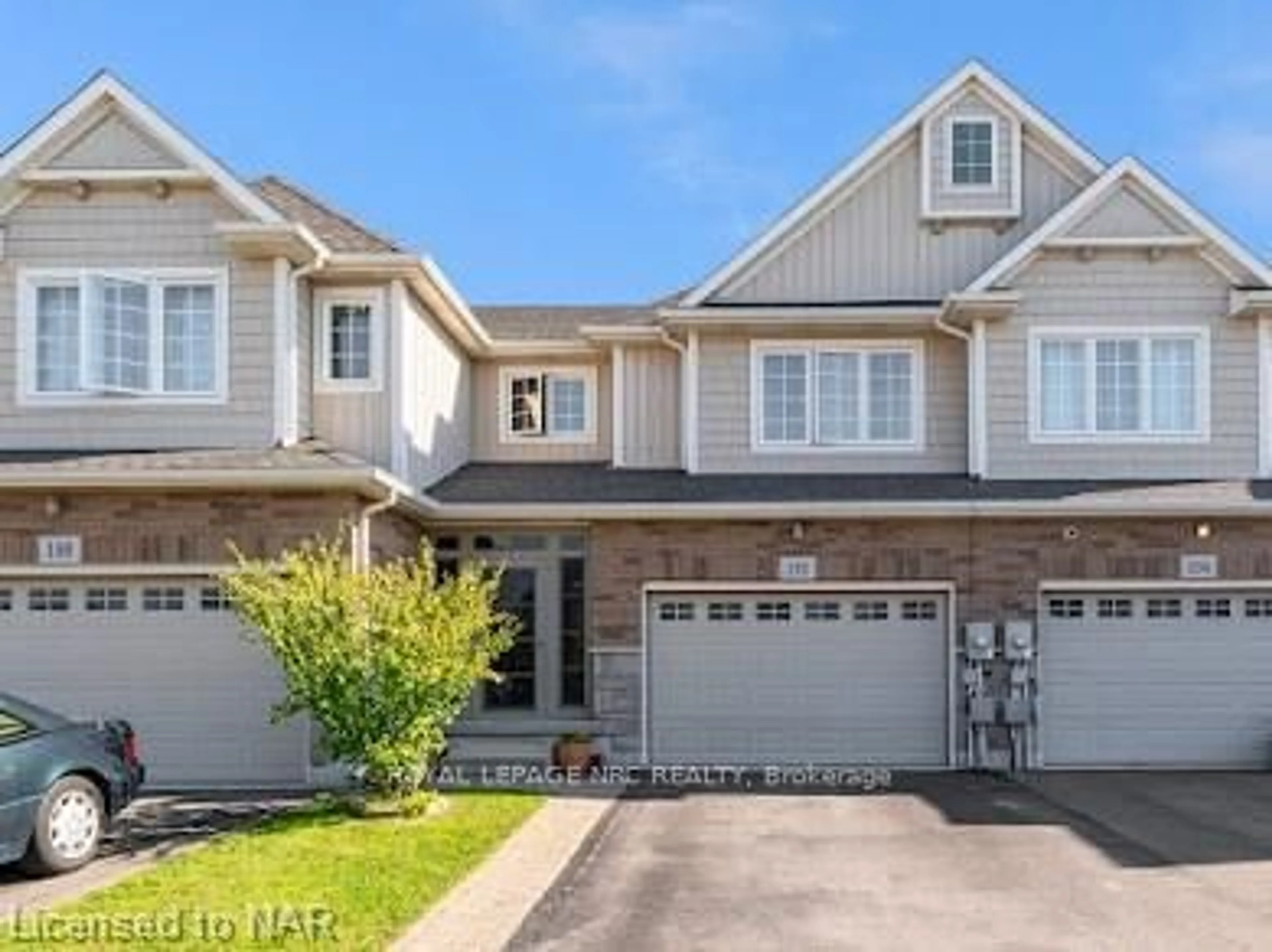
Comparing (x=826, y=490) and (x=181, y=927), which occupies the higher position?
(x=826, y=490)

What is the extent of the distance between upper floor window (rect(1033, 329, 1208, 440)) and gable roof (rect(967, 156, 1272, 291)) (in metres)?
0.92

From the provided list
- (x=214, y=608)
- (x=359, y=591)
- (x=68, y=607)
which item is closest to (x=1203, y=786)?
(x=359, y=591)

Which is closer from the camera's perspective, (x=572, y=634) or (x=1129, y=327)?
(x=1129, y=327)

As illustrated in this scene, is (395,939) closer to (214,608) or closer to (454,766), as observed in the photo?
(214,608)

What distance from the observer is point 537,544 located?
2064 centimetres

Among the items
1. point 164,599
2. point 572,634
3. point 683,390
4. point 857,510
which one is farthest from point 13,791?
point 683,390

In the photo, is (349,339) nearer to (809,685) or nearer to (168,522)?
(168,522)

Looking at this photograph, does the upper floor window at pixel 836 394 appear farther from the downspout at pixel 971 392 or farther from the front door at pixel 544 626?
the front door at pixel 544 626

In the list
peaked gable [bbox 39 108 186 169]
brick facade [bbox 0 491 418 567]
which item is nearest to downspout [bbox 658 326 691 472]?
brick facade [bbox 0 491 418 567]

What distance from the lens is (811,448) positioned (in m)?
20.4

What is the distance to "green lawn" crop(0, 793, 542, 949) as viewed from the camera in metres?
8.95

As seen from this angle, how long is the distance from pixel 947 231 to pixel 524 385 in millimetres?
6236

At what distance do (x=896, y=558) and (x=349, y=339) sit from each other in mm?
6837

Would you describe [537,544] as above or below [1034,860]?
above
